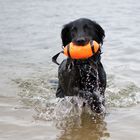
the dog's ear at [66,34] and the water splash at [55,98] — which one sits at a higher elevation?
the dog's ear at [66,34]

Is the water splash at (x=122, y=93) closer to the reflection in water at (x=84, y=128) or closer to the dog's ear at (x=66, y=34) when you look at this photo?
the reflection in water at (x=84, y=128)

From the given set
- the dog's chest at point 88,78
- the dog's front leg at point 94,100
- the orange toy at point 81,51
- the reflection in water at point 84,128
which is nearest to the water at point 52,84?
the reflection in water at point 84,128

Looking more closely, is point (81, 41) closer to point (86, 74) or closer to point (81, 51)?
point (81, 51)

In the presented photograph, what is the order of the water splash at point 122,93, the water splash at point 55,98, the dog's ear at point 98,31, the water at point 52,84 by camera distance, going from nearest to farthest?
1. the water at point 52,84
2. the water splash at point 55,98
3. the dog's ear at point 98,31
4. the water splash at point 122,93

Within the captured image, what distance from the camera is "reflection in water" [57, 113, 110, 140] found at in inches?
207

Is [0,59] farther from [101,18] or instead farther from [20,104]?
[101,18]

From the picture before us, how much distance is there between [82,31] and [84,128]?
141cm

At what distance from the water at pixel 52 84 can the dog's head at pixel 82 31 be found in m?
0.93

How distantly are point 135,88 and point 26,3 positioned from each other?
1299cm

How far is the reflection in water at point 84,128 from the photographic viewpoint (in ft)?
17.2

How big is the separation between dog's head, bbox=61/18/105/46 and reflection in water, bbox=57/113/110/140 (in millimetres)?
1145

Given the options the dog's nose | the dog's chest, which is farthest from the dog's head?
the dog's chest

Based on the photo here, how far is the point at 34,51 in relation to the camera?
1050cm

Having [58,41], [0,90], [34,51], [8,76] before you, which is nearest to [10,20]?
[58,41]
